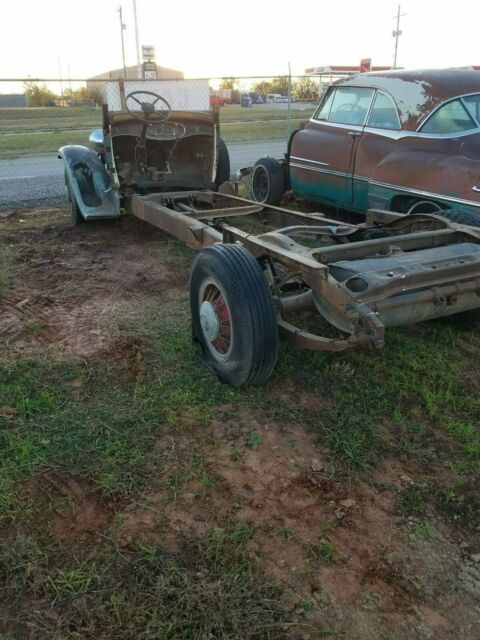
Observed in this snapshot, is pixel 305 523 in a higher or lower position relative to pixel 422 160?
lower

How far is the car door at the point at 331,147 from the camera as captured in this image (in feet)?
21.9

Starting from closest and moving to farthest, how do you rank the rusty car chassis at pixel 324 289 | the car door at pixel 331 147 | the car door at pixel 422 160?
the rusty car chassis at pixel 324 289, the car door at pixel 422 160, the car door at pixel 331 147

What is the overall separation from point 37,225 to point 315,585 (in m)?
6.50

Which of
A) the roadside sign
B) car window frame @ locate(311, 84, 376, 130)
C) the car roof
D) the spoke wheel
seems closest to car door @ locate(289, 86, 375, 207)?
car window frame @ locate(311, 84, 376, 130)

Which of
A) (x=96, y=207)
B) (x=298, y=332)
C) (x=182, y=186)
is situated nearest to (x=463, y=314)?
(x=298, y=332)

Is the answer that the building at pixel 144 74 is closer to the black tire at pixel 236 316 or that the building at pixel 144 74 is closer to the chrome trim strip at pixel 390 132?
the chrome trim strip at pixel 390 132

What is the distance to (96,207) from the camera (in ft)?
21.8

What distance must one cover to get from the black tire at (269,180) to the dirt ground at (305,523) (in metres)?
4.62

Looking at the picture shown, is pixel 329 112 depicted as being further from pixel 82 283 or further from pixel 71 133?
pixel 71 133

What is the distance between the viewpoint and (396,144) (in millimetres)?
6113

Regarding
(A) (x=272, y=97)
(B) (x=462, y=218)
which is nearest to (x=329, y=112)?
(B) (x=462, y=218)

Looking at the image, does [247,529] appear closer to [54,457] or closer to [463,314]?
[54,457]

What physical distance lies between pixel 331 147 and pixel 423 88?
128 cm

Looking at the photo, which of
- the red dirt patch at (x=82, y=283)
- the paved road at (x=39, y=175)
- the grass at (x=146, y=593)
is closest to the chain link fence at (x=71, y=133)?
the paved road at (x=39, y=175)
